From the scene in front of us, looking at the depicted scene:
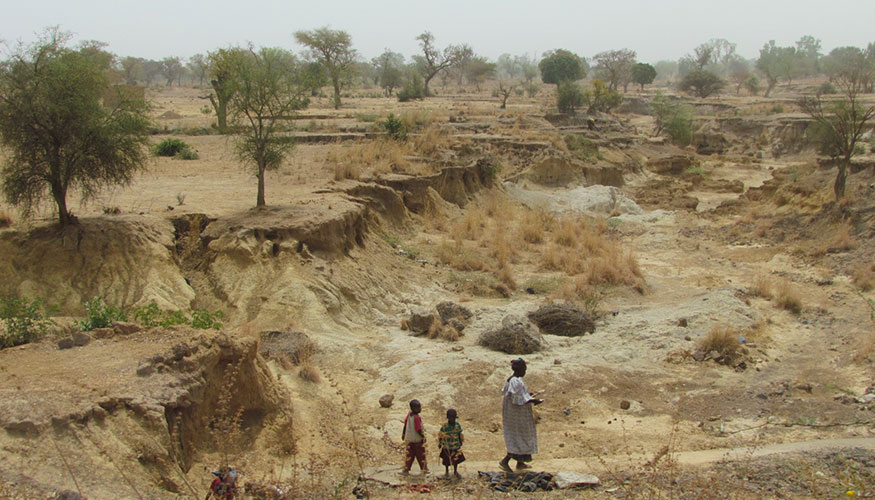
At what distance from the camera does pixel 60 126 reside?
377 inches

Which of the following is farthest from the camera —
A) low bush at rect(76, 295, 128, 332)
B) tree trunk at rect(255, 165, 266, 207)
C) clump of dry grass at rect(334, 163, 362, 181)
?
clump of dry grass at rect(334, 163, 362, 181)

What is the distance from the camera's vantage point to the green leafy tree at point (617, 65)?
68.1 meters

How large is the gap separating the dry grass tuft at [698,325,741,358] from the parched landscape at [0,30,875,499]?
6 centimetres

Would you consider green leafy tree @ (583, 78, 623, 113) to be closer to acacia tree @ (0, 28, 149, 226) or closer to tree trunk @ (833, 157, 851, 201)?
tree trunk @ (833, 157, 851, 201)

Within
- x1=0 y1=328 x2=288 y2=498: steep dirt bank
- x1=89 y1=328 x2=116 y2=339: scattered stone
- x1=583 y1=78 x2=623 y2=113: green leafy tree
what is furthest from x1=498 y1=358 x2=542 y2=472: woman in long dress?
x1=583 y1=78 x2=623 y2=113: green leafy tree

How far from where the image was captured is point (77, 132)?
32.0 feet

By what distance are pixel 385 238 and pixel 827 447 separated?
10103mm

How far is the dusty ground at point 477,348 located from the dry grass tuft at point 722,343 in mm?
278

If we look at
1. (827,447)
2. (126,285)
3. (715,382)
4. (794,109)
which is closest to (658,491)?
(827,447)

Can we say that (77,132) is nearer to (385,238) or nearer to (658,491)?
(385,238)

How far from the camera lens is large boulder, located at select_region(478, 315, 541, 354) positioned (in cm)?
957

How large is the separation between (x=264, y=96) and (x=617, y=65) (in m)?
63.6

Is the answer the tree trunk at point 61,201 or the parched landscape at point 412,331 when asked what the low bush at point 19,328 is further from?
the tree trunk at point 61,201

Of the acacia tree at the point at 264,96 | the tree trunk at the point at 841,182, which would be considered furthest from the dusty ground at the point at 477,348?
the acacia tree at the point at 264,96
